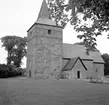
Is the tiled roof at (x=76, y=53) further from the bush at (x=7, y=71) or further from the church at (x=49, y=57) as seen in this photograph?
the bush at (x=7, y=71)

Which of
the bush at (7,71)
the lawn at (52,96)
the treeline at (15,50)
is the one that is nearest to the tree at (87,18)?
the lawn at (52,96)

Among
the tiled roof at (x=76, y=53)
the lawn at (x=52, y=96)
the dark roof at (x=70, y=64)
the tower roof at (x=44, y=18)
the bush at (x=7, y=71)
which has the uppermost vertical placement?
the tower roof at (x=44, y=18)

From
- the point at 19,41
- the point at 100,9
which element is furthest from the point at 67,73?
the point at 100,9

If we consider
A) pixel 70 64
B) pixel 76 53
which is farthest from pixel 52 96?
pixel 76 53

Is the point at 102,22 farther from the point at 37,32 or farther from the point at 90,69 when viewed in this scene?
the point at 90,69

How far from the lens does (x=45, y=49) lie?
1533 inches

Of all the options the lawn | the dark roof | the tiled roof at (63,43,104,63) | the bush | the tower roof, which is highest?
the tower roof

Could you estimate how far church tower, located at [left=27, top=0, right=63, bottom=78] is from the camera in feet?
124

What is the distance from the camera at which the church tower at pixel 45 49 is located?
37.9 metres

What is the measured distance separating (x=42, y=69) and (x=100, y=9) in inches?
1211

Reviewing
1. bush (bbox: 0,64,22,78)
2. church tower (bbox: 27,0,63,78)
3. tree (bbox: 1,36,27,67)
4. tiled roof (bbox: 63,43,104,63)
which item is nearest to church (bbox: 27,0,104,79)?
church tower (bbox: 27,0,63,78)

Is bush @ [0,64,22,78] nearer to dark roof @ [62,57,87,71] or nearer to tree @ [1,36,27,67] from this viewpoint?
tree @ [1,36,27,67]

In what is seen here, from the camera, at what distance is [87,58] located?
149ft

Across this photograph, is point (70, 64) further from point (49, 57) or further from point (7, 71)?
point (7, 71)
